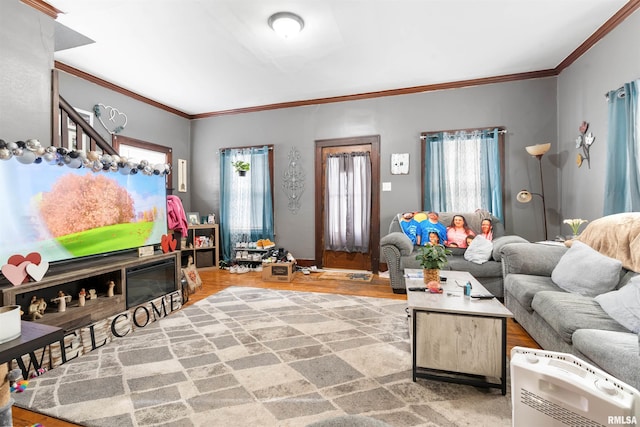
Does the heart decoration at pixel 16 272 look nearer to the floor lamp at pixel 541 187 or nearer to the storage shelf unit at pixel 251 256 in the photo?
the storage shelf unit at pixel 251 256

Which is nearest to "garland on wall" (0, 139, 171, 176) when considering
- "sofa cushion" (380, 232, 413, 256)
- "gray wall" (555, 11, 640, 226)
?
"sofa cushion" (380, 232, 413, 256)

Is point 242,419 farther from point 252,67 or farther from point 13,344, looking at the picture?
point 252,67

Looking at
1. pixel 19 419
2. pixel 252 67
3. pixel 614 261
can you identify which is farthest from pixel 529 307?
pixel 252 67

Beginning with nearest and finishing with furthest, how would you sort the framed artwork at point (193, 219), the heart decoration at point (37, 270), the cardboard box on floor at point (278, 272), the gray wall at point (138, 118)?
the heart decoration at point (37, 270) → the gray wall at point (138, 118) → the cardboard box on floor at point (278, 272) → the framed artwork at point (193, 219)

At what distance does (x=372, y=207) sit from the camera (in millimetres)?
4680

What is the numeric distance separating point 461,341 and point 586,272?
121 centimetres

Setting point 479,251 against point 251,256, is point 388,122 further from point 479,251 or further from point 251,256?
point 251,256

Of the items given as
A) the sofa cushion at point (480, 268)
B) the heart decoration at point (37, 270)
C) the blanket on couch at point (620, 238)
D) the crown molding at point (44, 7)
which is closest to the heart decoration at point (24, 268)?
the heart decoration at point (37, 270)

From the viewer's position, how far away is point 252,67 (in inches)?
145

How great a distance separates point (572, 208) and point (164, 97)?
5830mm

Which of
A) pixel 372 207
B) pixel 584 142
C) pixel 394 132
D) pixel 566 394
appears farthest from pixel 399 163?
pixel 566 394

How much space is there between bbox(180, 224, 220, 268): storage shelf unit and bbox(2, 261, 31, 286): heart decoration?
2875 mm

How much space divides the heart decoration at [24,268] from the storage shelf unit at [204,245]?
2.81 metres

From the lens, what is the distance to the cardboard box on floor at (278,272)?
4.29 metres
